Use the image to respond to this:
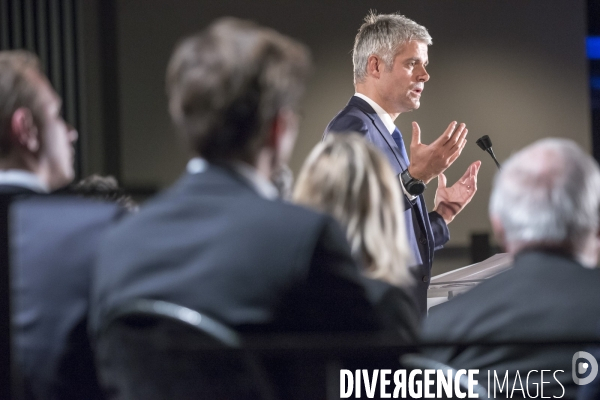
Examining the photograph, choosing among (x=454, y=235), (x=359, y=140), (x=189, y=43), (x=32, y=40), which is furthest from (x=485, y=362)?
(x=454, y=235)

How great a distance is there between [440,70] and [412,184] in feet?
6.98

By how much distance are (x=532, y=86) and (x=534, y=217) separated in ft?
10.7

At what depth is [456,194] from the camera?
8.10 feet

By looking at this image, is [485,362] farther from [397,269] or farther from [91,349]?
[91,349]

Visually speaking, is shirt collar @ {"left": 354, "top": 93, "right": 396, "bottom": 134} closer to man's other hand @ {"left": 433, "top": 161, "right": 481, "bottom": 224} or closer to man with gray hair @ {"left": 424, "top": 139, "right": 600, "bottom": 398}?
man's other hand @ {"left": 433, "top": 161, "right": 481, "bottom": 224}

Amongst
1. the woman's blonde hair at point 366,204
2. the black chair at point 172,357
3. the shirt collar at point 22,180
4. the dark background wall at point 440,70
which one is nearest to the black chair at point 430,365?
the black chair at point 172,357

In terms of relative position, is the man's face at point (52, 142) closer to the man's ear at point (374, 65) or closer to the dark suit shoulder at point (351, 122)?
the dark suit shoulder at point (351, 122)

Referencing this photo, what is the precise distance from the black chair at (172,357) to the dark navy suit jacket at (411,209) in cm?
128

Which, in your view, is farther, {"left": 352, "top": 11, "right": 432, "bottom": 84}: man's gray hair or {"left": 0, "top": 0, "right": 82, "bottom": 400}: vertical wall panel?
{"left": 352, "top": 11, "right": 432, "bottom": 84}: man's gray hair

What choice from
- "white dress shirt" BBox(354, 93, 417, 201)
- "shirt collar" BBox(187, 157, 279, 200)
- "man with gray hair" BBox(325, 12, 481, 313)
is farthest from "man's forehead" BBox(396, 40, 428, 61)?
"shirt collar" BBox(187, 157, 279, 200)

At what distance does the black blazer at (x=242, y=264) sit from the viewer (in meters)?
0.93

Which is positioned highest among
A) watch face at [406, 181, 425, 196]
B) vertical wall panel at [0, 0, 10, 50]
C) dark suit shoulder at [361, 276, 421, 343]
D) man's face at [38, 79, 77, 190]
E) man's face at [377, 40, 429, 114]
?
vertical wall panel at [0, 0, 10, 50]

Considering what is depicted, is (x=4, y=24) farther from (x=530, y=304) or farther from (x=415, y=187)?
(x=530, y=304)

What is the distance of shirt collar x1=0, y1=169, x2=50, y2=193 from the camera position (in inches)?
47.2
